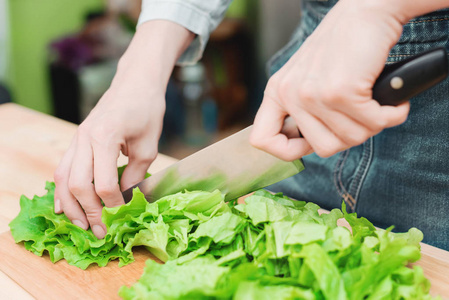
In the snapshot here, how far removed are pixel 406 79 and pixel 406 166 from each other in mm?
411

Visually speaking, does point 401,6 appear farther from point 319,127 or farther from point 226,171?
point 226,171

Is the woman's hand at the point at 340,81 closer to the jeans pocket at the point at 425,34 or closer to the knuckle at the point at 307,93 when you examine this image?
the knuckle at the point at 307,93

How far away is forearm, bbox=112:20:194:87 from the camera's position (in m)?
0.95

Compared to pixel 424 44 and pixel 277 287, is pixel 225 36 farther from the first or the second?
pixel 277 287

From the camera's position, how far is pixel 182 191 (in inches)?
34.4

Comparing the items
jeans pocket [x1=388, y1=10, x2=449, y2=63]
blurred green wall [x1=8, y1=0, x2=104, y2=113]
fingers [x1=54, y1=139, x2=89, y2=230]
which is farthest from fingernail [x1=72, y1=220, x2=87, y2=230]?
blurred green wall [x1=8, y1=0, x2=104, y2=113]

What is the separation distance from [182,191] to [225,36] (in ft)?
8.02

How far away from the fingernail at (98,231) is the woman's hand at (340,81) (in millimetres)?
377

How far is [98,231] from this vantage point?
0.85 metres

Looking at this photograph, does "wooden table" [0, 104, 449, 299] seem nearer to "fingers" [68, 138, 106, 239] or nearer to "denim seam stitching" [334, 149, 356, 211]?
Answer: "fingers" [68, 138, 106, 239]

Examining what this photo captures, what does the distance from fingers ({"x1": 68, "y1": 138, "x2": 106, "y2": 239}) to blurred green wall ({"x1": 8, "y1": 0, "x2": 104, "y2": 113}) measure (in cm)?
249

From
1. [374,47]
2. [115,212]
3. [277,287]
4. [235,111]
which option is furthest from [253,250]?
[235,111]

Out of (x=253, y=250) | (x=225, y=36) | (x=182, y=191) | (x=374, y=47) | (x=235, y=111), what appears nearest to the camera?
(x=374, y=47)

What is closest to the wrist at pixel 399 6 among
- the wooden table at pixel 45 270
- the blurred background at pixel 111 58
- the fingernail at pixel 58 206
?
the wooden table at pixel 45 270
